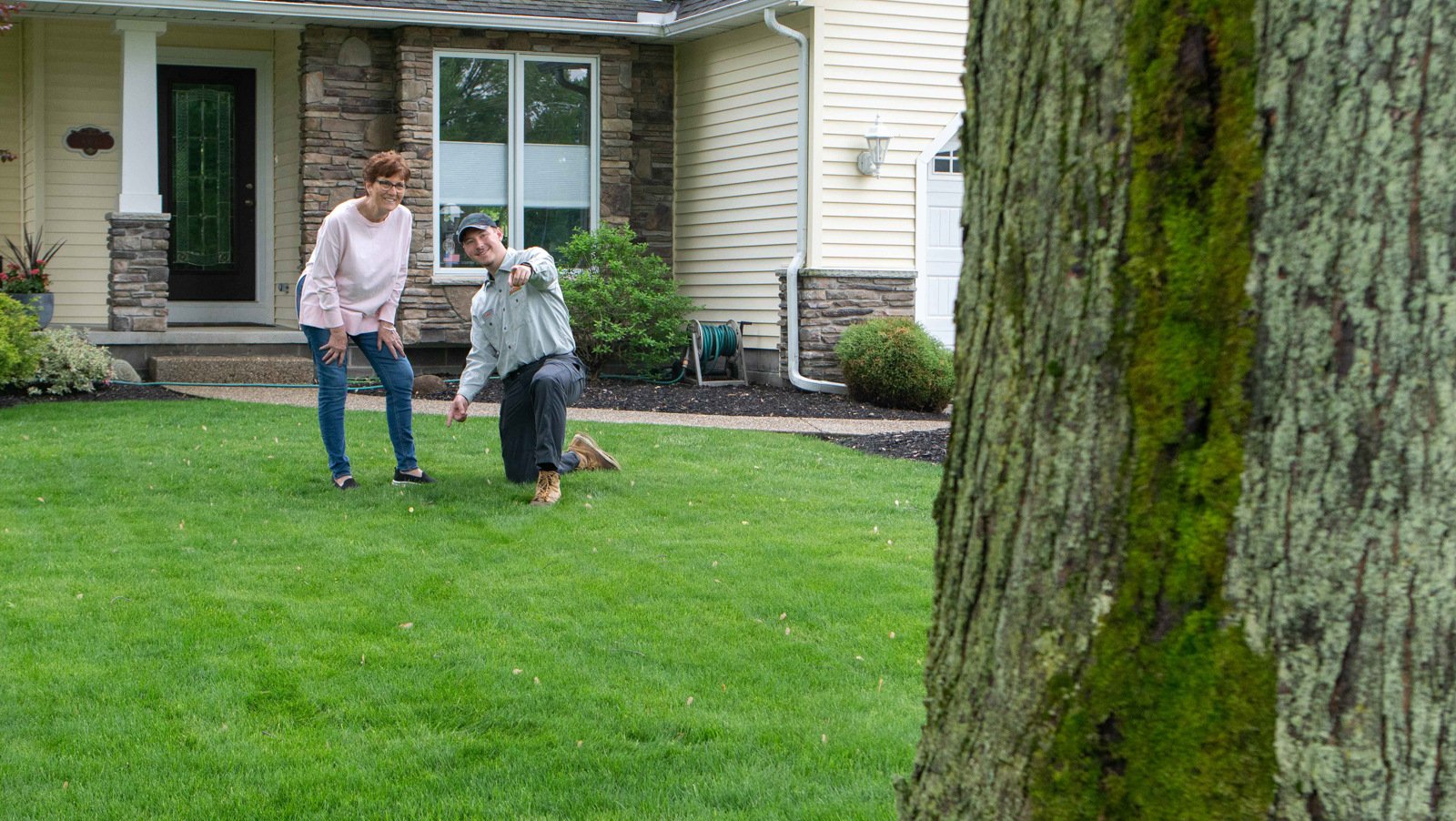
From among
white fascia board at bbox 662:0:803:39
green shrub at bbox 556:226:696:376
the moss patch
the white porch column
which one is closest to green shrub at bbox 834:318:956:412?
green shrub at bbox 556:226:696:376

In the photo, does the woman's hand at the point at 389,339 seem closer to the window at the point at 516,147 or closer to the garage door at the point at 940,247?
the window at the point at 516,147

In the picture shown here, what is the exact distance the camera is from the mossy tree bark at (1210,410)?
5.02ft

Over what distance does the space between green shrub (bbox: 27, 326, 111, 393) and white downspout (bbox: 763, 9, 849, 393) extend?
5622 mm

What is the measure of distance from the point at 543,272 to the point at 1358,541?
558cm

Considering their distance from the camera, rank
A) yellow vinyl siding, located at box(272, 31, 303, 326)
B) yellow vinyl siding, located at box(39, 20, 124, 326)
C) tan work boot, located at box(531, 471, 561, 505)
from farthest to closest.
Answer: yellow vinyl siding, located at box(39, 20, 124, 326) → yellow vinyl siding, located at box(272, 31, 303, 326) → tan work boot, located at box(531, 471, 561, 505)

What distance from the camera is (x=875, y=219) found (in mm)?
13453

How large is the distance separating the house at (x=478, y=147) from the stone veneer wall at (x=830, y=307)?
24 mm

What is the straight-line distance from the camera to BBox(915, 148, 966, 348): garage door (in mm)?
13883

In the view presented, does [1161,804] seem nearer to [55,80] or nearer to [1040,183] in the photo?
[1040,183]

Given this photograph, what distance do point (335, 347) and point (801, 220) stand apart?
6.82m

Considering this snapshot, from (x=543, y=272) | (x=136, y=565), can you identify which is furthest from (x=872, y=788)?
(x=543, y=272)

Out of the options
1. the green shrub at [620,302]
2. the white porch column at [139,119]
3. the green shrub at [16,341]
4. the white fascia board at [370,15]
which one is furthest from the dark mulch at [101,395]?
the green shrub at [620,302]

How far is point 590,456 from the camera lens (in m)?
7.85

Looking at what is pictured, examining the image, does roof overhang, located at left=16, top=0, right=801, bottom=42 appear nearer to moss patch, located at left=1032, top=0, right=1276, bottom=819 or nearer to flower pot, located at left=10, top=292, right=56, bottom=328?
flower pot, located at left=10, top=292, right=56, bottom=328
